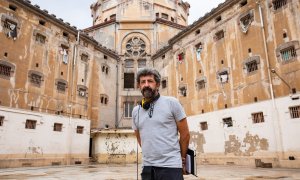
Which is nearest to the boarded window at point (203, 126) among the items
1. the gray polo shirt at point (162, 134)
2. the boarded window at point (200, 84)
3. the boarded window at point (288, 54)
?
the boarded window at point (200, 84)

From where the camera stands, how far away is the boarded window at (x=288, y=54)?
1593 cm

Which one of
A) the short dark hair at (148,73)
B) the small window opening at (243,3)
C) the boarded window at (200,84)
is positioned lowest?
the short dark hair at (148,73)

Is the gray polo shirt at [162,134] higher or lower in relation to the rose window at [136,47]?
lower

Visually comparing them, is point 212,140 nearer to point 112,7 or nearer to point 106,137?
point 106,137

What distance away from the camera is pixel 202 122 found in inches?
862

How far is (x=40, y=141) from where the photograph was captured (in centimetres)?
1983

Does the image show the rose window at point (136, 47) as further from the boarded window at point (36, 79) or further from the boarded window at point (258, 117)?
the boarded window at point (258, 117)

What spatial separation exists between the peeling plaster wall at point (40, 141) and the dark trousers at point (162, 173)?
1806 centimetres

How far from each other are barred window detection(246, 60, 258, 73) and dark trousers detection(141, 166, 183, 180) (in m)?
17.5

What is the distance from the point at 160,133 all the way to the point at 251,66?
17.8m

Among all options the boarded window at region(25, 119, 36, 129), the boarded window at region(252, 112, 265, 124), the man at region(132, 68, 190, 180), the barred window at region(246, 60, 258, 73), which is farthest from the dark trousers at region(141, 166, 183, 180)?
the boarded window at region(25, 119, 36, 129)

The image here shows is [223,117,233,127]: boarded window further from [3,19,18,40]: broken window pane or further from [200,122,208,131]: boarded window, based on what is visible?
[3,19,18,40]: broken window pane

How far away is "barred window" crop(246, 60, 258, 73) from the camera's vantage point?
1831 centimetres

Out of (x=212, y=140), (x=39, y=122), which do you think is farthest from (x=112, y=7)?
(x=212, y=140)
